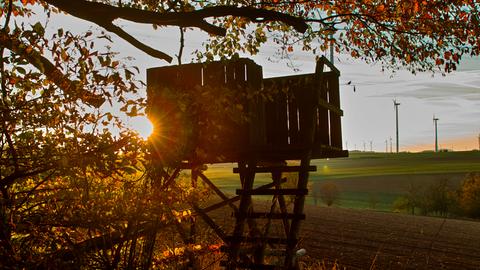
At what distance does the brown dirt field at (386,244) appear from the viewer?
55.3 feet

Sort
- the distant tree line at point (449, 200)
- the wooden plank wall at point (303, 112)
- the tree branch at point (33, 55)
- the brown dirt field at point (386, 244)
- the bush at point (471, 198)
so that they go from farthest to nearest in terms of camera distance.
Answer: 1. the distant tree line at point (449, 200)
2. the bush at point (471, 198)
3. the brown dirt field at point (386, 244)
4. the wooden plank wall at point (303, 112)
5. the tree branch at point (33, 55)

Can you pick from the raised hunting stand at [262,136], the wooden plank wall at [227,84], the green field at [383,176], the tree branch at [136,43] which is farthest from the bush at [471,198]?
the tree branch at [136,43]

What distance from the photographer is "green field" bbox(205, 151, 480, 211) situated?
8444 centimetres

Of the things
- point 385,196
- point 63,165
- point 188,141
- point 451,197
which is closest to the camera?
point 63,165

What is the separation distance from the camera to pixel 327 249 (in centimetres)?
1862

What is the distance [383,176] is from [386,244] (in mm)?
86961

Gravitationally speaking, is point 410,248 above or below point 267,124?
below

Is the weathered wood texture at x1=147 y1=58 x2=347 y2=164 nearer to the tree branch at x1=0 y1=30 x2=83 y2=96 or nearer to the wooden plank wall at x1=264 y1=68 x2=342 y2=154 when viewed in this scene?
the wooden plank wall at x1=264 y1=68 x2=342 y2=154

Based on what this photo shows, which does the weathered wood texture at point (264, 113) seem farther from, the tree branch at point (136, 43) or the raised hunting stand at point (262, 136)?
the tree branch at point (136, 43)

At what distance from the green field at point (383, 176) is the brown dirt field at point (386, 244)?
25763 millimetres

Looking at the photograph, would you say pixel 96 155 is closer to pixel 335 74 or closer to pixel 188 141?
pixel 188 141

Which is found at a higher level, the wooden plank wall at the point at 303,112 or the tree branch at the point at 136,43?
the tree branch at the point at 136,43

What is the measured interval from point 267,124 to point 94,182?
18.9 feet

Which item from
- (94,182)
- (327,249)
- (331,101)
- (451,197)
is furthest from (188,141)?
(451,197)
